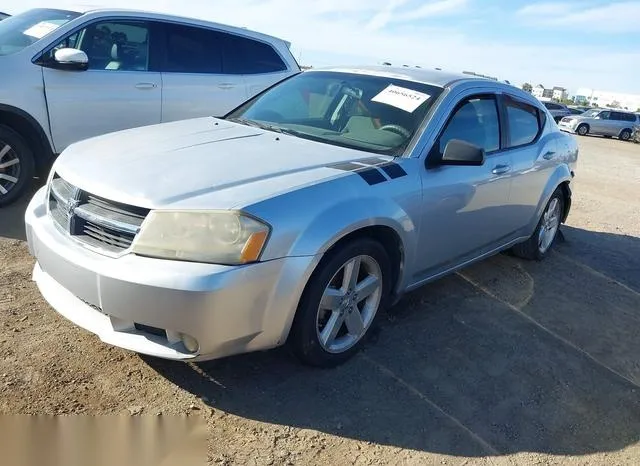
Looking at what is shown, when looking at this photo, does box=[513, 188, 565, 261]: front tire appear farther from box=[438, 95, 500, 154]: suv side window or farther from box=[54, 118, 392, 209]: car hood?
box=[54, 118, 392, 209]: car hood

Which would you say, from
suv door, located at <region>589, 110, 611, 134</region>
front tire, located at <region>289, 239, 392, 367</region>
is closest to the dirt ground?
front tire, located at <region>289, 239, 392, 367</region>

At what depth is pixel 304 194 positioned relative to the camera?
9.00ft

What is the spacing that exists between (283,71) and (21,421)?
534cm

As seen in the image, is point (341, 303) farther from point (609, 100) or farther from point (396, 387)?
point (609, 100)

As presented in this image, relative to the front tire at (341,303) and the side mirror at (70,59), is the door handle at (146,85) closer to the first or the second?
the side mirror at (70,59)

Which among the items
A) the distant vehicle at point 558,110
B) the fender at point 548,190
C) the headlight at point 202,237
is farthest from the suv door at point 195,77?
the distant vehicle at point 558,110

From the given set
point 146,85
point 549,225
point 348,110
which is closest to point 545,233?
point 549,225

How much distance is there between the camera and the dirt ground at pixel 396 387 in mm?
2650

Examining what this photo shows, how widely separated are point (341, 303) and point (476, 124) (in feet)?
5.94

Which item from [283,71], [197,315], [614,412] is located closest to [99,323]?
[197,315]

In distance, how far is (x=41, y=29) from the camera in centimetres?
529

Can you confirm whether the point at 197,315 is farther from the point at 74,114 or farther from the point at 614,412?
the point at 74,114

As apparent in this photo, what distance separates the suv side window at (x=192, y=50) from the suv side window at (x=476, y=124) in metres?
3.27

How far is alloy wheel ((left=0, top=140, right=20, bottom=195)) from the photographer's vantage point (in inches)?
197
